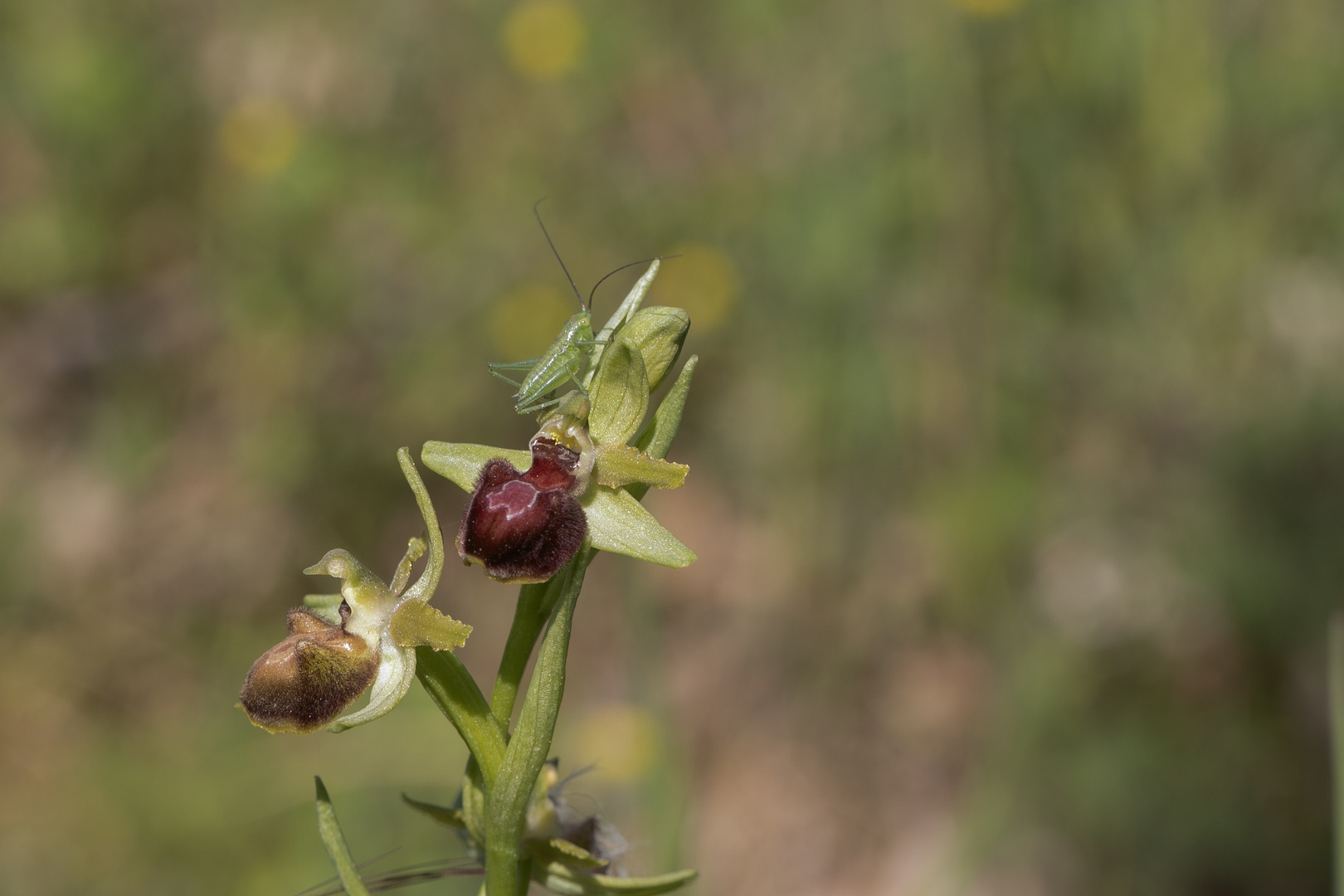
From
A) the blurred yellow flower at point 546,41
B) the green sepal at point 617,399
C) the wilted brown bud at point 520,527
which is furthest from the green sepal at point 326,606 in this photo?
the blurred yellow flower at point 546,41

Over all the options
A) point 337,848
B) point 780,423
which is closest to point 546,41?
point 780,423

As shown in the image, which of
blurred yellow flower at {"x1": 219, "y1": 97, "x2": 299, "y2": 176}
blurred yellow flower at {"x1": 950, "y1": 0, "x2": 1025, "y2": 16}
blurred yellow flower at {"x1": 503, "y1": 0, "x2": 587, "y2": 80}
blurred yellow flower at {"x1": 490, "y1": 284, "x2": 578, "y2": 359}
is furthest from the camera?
blurred yellow flower at {"x1": 503, "y1": 0, "x2": 587, "y2": 80}

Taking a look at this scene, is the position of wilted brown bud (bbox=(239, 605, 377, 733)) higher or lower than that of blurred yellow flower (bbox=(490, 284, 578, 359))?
lower

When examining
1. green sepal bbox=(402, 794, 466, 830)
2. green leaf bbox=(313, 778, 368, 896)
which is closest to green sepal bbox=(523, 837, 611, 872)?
green sepal bbox=(402, 794, 466, 830)

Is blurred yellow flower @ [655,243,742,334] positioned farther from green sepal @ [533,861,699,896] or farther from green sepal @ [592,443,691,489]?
green sepal @ [533,861,699,896]

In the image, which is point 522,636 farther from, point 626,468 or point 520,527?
point 626,468

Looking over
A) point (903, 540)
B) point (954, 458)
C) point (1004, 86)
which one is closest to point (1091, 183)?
point (1004, 86)

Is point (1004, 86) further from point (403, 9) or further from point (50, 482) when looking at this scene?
point (50, 482)

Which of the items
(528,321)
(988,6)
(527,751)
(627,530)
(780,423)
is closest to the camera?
(527,751)

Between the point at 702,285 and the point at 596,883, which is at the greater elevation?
the point at 702,285
